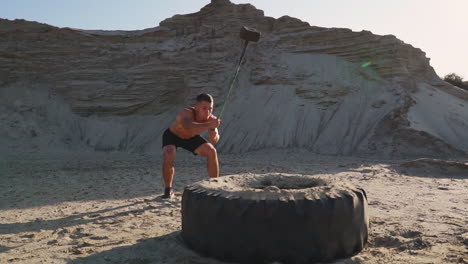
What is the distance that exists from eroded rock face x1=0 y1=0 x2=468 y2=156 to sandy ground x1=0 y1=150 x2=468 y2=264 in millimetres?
5153

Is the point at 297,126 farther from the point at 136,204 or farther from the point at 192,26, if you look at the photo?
the point at 136,204

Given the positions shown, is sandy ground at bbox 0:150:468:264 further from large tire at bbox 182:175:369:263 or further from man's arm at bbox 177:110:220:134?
man's arm at bbox 177:110:220:134

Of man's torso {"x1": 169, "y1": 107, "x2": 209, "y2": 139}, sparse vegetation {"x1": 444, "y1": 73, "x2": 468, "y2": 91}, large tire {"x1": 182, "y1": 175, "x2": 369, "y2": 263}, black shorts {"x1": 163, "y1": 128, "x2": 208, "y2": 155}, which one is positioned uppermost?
sparse vegetation {"x1": 444, "y1": 73, "x2": 468, "y2": 91}

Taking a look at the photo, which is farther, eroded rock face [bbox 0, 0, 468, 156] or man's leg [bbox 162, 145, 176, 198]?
eroded rock face [bbox 0, 0, 468, 156]

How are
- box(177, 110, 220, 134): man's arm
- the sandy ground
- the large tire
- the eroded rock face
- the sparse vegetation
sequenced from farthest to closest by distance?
the sparse vegetation
the eroded rock face
box(177, 110, 220, 134): man's arm
the sandy ground
the large tire

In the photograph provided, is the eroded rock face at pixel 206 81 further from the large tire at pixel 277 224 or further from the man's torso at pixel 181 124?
the large tire at pixel 277 224

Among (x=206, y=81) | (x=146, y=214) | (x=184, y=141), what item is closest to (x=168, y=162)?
(x=184, y=141)

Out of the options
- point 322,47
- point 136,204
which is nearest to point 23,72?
point 322,47

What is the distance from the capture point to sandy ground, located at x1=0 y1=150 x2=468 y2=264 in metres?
3.10

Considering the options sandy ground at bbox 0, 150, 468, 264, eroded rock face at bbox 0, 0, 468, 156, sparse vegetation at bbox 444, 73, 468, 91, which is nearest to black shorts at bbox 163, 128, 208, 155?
sandy ground at bbox 0, 150, 468, 264

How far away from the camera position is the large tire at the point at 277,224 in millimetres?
2764

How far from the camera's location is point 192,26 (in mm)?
15977

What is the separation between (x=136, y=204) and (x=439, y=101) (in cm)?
1278

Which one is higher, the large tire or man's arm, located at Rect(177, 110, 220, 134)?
man's arm, located at Rect(177, 110, 220, 134)
